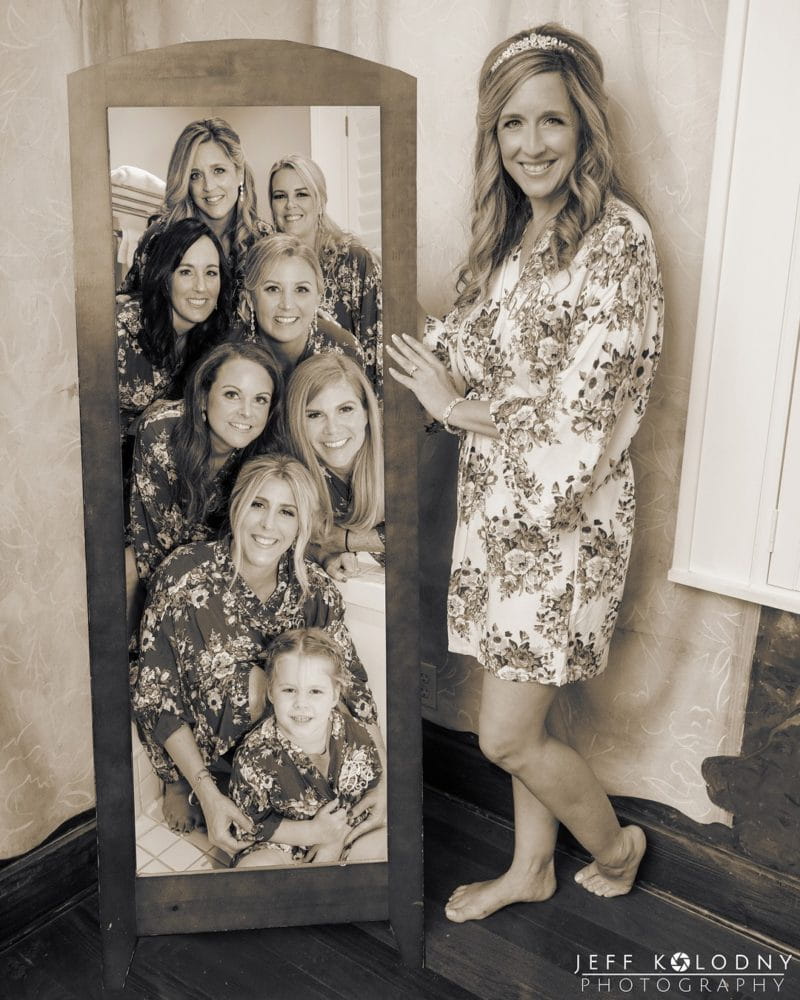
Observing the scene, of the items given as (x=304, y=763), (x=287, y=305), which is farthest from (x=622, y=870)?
(x=287, y=305)

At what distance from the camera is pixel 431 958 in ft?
6.35

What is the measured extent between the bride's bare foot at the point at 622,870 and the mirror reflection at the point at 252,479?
2.12 feet

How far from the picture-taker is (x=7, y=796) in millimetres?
1938

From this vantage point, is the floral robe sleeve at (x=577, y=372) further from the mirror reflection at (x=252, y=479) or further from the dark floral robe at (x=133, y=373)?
the dark floral robe at (x=133, y=373)

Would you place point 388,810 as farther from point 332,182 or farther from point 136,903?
point 332,182

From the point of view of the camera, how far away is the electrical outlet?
250 centimetres

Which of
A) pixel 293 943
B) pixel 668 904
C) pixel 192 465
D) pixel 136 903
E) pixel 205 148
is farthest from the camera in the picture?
pixel 668 904

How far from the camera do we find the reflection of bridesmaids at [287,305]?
161 centimetres

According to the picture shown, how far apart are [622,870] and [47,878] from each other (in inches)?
52.2

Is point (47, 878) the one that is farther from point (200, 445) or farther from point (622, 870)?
point (622, 870)

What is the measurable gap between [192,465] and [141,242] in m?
0.41

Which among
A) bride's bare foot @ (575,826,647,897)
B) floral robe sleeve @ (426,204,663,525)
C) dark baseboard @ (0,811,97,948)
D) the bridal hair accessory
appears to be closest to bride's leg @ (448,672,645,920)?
bride's bare foot @ (575,826,647,897)

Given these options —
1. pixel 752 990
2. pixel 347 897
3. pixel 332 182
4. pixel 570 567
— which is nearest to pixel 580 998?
pixel 752 990

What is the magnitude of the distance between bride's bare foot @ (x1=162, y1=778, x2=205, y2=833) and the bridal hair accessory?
1.55 metres
